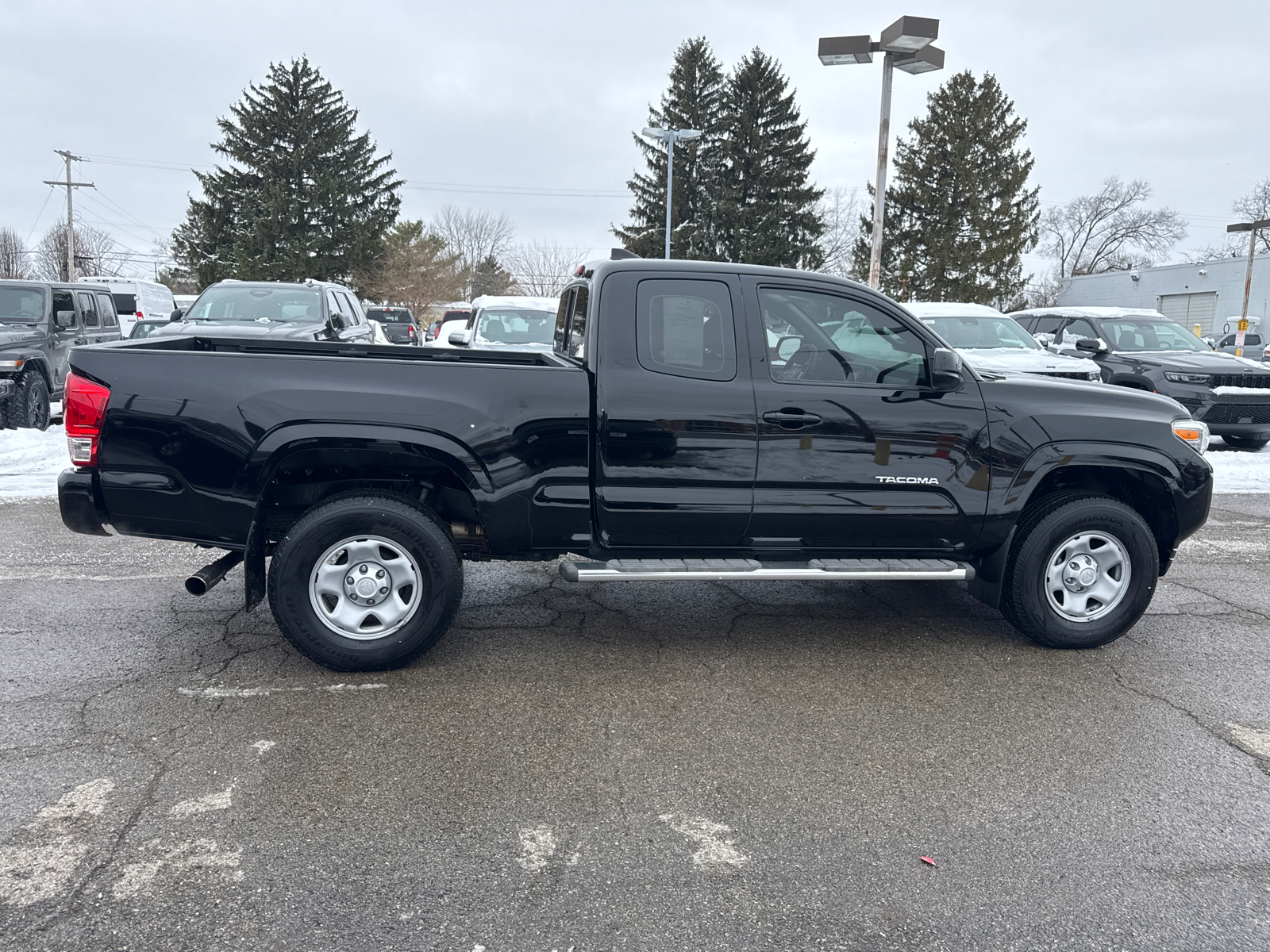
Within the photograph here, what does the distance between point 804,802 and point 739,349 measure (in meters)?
2.19

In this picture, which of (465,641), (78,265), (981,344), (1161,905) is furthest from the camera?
(78,265)

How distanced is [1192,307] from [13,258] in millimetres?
73427

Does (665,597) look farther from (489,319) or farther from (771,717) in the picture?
(489,319)

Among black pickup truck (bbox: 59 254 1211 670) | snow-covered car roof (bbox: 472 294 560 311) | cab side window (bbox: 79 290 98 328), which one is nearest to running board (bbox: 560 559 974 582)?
black pickup truck (bbox: 59 254 1211 670)

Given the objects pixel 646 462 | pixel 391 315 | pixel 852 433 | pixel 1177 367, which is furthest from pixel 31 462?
pixel 391 315

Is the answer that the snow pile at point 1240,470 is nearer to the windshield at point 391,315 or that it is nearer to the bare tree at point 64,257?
the windshield at point 391,315

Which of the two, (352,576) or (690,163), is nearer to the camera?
(352,576)

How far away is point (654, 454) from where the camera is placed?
458 cm

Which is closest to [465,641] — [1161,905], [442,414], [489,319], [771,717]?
[442,414]

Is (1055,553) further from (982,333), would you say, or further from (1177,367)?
(1177,367)

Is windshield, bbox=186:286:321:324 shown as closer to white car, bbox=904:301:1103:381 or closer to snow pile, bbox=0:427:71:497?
snow pile, bbox=0:427:71:497

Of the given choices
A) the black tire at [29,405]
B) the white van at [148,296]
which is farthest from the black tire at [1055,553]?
the white van at [148,296]

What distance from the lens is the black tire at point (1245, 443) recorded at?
13.2 m

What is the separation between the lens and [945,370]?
4719 mm
